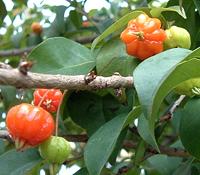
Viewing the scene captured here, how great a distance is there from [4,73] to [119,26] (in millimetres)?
529

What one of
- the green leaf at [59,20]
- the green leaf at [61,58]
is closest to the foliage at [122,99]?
the green leaf at [61,58]

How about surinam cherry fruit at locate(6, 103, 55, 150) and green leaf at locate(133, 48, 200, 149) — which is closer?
green leaf at locate(133, 48, 200, 149)

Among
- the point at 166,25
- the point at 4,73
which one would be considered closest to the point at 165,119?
the point at 166,25

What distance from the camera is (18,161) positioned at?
1.41 meters

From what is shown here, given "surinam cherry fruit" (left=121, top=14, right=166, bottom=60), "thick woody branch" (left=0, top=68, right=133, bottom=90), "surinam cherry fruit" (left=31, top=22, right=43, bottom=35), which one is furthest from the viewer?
"surinam cherry fruit" (left=31, top=22, right=43, bottom=35)

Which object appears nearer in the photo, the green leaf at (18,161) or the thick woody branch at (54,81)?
the thick woody branch at (54,81)

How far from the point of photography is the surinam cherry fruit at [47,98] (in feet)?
4.33

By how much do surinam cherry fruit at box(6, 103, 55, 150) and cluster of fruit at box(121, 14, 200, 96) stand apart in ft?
0.94

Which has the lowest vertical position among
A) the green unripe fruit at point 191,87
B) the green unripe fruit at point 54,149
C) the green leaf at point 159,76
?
the green unripe fruit at point 54,149

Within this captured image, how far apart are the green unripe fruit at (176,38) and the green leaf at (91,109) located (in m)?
0.31

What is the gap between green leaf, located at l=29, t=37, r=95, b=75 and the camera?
1347 millimetres

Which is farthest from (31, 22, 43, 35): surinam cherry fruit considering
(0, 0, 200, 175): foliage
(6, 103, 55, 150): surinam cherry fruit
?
(6, 103, 55, 150): surinam cherry fruit

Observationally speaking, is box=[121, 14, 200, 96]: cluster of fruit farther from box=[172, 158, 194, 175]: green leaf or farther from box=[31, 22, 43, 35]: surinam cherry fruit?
box=[31, 22, 43, 35]: surinam cherry fruit

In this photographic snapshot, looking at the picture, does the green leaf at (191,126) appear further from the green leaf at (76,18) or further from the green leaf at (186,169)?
the green leaf at (76,18)
